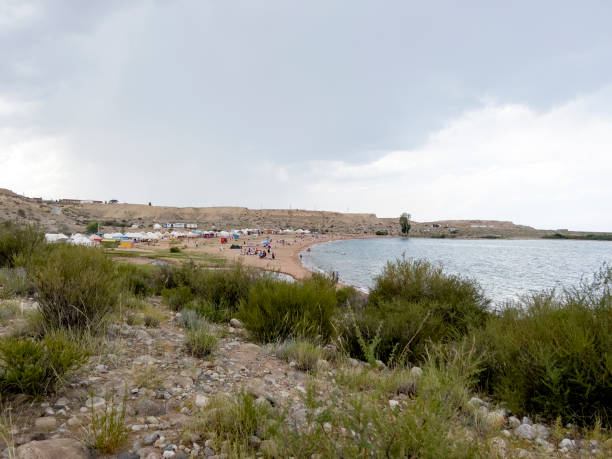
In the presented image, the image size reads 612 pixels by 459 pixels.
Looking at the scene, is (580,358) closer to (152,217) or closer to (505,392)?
(505,392)

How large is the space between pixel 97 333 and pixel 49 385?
198cm

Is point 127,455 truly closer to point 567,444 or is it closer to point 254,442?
point 254,442

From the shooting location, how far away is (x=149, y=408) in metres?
3.05

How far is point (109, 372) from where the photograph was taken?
3748 mm

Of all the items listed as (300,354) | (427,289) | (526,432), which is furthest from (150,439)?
(427,289)

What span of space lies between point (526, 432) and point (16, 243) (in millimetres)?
14353

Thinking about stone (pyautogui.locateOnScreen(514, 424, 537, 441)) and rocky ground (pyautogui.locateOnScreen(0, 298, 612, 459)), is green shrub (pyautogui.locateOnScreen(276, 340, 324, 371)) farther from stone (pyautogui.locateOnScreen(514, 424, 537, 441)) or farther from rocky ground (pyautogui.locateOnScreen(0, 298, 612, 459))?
stone (pyautogui.locateOnScreen(514, 424, 537, 441))

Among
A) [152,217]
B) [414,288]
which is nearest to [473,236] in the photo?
[152,217]

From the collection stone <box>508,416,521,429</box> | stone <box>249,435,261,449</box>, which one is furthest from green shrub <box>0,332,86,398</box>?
stone <box>508,416,521,429</box>

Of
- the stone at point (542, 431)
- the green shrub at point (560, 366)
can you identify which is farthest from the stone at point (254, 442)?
the green shrub at point (560, 366)

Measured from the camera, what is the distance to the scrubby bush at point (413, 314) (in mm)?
6016

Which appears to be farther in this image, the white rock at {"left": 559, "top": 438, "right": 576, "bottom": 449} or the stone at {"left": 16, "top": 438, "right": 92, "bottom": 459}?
the white rock at {"left": 559, "top": 438, "right": 576, "bottom": 449}

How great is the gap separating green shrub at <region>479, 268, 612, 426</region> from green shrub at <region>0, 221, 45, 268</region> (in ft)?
42.8

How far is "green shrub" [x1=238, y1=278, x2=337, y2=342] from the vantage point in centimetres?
617
